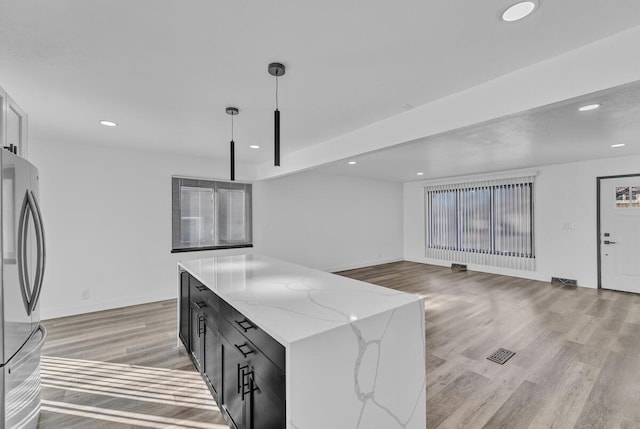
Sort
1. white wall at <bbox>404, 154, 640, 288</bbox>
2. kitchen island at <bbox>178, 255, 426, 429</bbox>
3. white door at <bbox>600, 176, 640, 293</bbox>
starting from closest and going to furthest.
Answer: kitchen island at <bbox>178, 255, 426, 429</bbox>
white door at <bbox>600, 176, 640, 293</bbox>
white wall at <bbox>404, 154, 640, 288</bbox>

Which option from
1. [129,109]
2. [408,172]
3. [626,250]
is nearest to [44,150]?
[129,109]

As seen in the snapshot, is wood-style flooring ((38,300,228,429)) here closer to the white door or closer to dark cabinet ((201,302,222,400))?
dark cabinet ((201,302,222,400))

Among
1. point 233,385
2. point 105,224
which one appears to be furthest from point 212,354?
point 105,224

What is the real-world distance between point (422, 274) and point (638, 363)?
13.3 ft

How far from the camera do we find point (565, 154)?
191 inches

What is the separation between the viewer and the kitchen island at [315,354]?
124 centimetres

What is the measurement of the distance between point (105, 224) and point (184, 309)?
2419 mm

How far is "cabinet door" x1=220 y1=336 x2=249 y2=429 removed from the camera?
164 cm

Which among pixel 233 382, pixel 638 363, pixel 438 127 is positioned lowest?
pixel 638 363

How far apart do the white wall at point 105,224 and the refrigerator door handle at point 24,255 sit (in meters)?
2.91

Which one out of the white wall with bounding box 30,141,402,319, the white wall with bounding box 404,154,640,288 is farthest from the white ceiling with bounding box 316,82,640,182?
the white wall with bounding box 30,141,402,319

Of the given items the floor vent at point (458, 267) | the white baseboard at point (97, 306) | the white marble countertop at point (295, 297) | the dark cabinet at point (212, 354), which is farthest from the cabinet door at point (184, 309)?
the floor vent at point (458, 267)

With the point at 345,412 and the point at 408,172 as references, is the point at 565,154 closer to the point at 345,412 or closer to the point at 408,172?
the point at 408,172

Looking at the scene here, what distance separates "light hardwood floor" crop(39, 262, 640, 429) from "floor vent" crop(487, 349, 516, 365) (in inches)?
2.3
